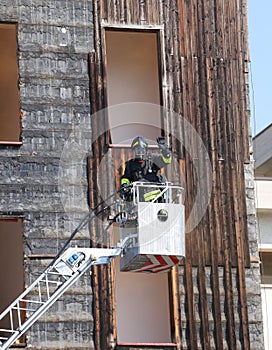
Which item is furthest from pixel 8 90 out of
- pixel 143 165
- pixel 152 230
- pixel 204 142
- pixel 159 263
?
pixel 152 230

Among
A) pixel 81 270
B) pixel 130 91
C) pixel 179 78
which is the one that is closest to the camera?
pixel 81 270

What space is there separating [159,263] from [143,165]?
98.8 inches

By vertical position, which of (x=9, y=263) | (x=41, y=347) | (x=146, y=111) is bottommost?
(x=41, y=347)

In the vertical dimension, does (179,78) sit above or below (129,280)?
above

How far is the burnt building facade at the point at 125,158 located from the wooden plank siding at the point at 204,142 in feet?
0.09

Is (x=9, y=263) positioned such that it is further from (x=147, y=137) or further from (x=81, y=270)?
(x=81, y=270)

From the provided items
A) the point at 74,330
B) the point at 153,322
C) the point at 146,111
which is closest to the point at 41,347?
the point at 74,330

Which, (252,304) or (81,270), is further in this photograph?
(252,304)

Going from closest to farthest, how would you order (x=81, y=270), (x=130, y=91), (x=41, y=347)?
(x=81, y=270) → (x=41, y=347) → (x=130, y=91)

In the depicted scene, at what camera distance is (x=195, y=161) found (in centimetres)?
4559

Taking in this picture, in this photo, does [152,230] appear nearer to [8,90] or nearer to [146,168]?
[146,168]

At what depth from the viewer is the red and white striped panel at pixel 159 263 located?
1580 inches

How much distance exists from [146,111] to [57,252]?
5.22 meters

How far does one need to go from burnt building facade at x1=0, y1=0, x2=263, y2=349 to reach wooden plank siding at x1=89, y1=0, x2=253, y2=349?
0.09ft
